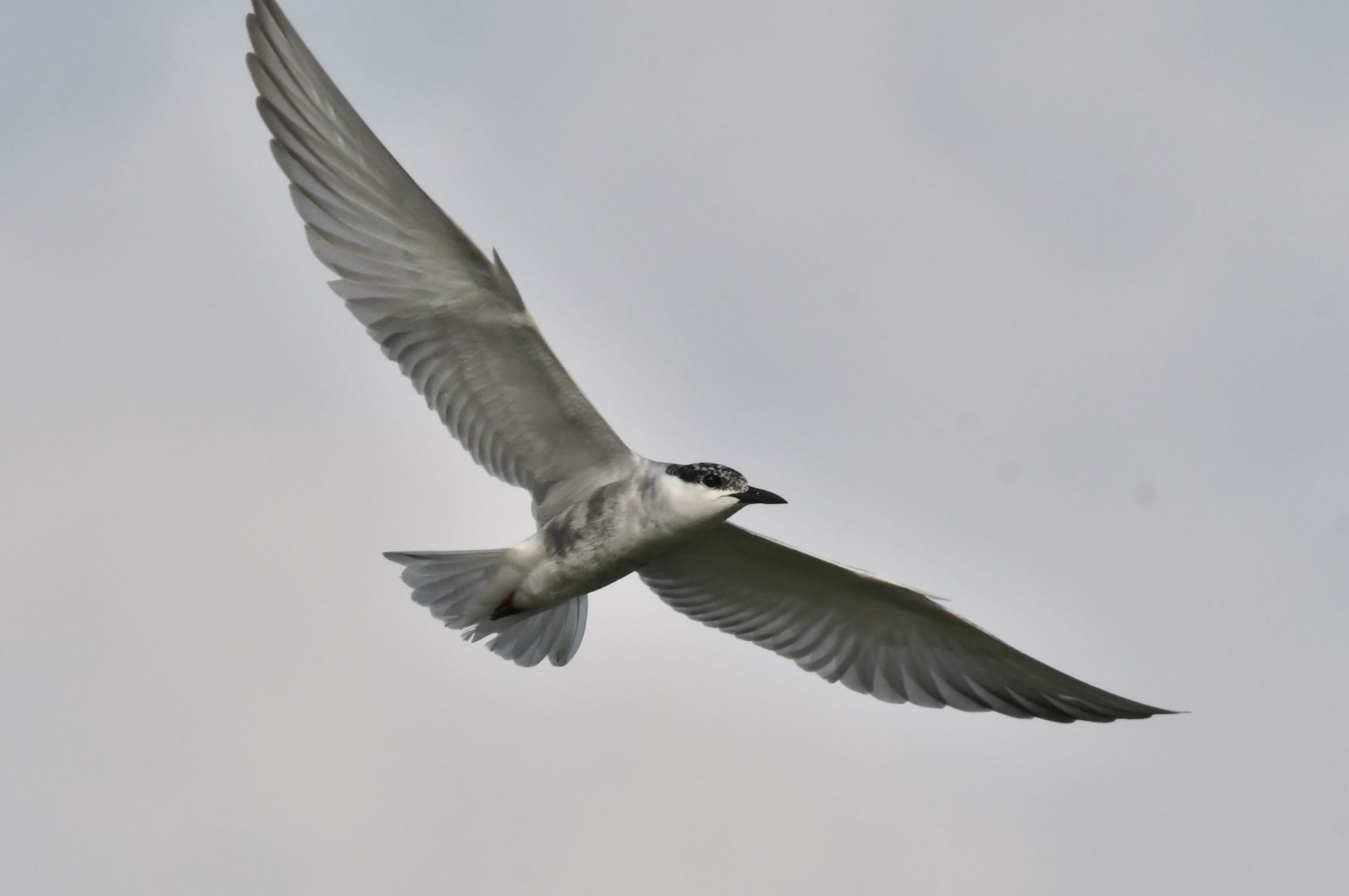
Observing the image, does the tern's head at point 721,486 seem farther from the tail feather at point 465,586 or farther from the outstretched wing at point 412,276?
the tail feather at point 465,586

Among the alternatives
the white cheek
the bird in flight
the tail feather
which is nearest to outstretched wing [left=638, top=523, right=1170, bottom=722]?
the bird in flight

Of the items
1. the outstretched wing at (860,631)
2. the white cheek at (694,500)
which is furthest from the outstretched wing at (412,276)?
the outstretched wing at (860,631)

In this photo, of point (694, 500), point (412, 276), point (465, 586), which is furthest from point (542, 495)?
point (412, 276)

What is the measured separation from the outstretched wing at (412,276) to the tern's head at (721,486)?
725 millimetres

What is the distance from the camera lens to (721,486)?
1134 cm

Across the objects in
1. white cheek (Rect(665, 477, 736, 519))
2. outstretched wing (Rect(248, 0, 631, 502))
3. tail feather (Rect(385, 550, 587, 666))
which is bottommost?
tail feather (Rect(385, 550, 587, 666))

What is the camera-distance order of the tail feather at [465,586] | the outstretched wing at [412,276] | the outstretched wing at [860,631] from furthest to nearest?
the outstretched wing at [860,631]
the tail feather at [465,586]
the outstretched wing at [412,276]

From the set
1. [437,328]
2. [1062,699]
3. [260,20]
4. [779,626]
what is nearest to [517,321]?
[437,328]

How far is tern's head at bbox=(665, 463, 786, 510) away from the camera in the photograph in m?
11.3

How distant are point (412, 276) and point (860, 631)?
13.8ft

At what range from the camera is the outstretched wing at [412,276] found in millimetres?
11273

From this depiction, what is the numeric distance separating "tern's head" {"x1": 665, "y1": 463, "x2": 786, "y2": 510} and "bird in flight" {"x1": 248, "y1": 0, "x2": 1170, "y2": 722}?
0.5 inches

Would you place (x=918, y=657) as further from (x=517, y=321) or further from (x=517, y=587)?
(x=517, y=321)

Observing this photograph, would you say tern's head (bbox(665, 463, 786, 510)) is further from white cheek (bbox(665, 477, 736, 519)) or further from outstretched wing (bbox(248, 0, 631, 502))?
outstretched wing (bbox(248, 0, 631, 502))
